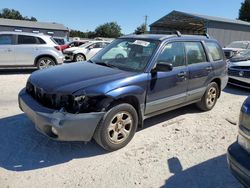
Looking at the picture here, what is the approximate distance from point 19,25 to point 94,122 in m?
48.1

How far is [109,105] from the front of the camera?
364cm

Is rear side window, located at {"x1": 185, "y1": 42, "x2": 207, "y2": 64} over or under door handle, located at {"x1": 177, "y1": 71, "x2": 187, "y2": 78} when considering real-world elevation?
over

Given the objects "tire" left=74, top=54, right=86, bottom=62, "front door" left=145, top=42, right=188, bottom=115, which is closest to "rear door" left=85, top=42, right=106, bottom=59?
"tire" left=74, top=54, right=86, bottom=62

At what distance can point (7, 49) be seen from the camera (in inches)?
391

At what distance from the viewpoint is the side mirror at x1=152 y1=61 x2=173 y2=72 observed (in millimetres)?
4145

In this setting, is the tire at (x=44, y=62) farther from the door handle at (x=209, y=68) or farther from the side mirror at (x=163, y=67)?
the side mirror at (x=163, y=67)

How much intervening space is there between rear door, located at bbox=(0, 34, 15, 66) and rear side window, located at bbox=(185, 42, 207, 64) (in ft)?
24.4

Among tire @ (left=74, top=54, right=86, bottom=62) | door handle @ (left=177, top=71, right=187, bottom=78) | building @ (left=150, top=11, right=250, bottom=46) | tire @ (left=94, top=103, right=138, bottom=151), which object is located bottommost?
tire @ (left=94, top=103, right=138, bottom=151)

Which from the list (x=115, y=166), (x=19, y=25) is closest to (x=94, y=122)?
(x=115, y=166)

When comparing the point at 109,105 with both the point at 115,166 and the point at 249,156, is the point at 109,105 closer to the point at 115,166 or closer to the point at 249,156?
the point at 115,166

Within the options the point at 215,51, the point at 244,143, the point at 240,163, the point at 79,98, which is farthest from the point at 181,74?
the point at 240,163

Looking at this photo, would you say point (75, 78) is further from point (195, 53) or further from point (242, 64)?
point (242, 64)

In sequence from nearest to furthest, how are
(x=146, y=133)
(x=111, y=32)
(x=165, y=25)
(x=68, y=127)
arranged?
(x=68, y=127) < (x=146, y=133) < (x=165, y=25) < (x=111, y=32)

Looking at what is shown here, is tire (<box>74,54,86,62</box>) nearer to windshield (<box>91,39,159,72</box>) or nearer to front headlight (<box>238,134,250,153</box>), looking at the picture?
windshield (<box>91,39,159,72</box>)
